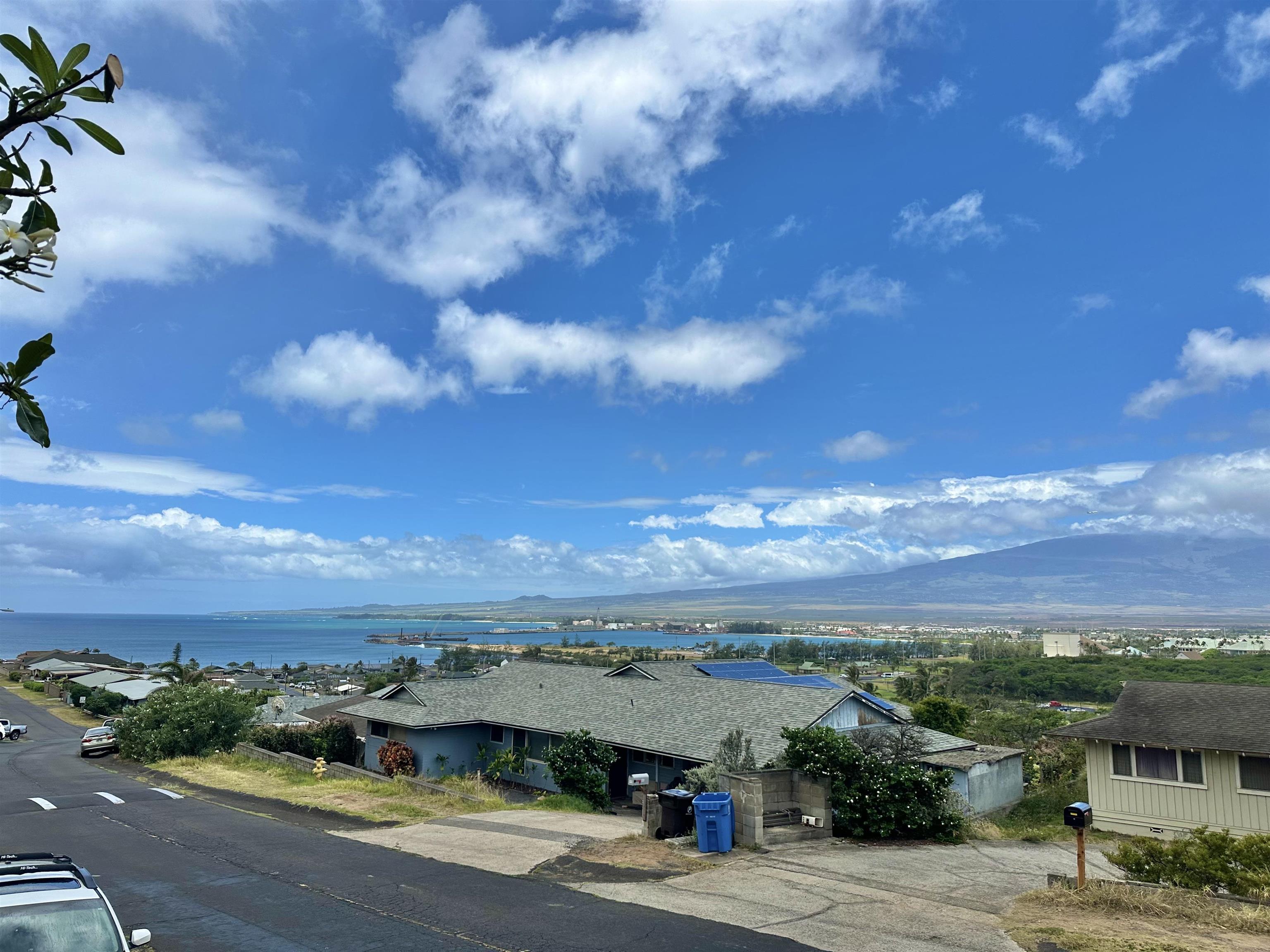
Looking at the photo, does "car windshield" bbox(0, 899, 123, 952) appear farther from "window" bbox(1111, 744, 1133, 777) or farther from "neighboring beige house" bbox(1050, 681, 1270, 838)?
"window" bbox(1111, 744, 1133, 777)

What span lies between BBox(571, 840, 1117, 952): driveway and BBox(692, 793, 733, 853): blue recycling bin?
0.52 metres

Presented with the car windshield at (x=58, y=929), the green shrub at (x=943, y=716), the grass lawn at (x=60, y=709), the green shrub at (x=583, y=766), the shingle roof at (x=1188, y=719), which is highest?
the car windshield at (x=58, y=929)

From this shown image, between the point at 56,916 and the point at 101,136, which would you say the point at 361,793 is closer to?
the point at 56,916

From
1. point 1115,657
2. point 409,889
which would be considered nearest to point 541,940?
point 409,889

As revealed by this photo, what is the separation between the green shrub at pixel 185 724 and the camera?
3130 cm

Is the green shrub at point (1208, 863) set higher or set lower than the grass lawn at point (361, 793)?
higher

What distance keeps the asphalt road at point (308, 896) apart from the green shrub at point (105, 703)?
51963 mm

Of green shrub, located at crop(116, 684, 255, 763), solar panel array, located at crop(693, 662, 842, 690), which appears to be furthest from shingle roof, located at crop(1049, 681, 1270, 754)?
green shrub, located at crop(116, 684, 255, 763)

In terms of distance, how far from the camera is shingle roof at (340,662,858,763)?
23.9 m

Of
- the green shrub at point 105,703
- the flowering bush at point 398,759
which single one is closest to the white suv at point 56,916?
the flowering bush at point 398,759

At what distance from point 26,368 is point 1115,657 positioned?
134348 mm

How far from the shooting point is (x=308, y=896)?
39.7ft

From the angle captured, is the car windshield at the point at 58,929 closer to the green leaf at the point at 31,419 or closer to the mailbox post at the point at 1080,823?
the green leaf at the point at 31,419

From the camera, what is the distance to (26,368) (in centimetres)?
264
